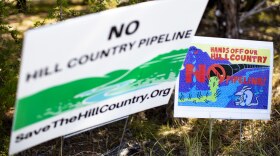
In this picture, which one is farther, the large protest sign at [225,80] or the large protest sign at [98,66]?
the large protest sign at [225,80]

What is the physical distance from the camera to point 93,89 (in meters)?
2.29

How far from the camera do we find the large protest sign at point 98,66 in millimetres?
2000

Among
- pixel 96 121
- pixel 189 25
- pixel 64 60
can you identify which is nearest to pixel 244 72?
pixel 189 25

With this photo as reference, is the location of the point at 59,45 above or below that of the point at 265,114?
above

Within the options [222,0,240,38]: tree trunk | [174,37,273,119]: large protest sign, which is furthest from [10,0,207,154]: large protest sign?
[222,0,240,38]: tree trunk

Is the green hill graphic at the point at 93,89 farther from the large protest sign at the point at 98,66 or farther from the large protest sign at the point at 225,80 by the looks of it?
the large protest sign at the point at 225,80

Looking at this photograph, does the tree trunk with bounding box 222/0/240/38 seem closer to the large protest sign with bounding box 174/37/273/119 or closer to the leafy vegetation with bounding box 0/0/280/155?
the leafy vegetation with bounding box 0/0/280/155

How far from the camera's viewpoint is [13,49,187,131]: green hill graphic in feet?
6.81

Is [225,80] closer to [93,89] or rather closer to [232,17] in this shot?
[93,89]

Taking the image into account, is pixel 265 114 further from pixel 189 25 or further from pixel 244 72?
pixel 189 25

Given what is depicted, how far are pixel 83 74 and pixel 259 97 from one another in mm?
1680

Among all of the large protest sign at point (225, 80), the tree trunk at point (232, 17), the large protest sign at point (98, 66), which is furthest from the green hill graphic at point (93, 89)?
the tree trunk at point (232, 17)

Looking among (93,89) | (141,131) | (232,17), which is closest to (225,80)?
(141,131)

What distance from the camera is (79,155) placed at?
3.41 m
